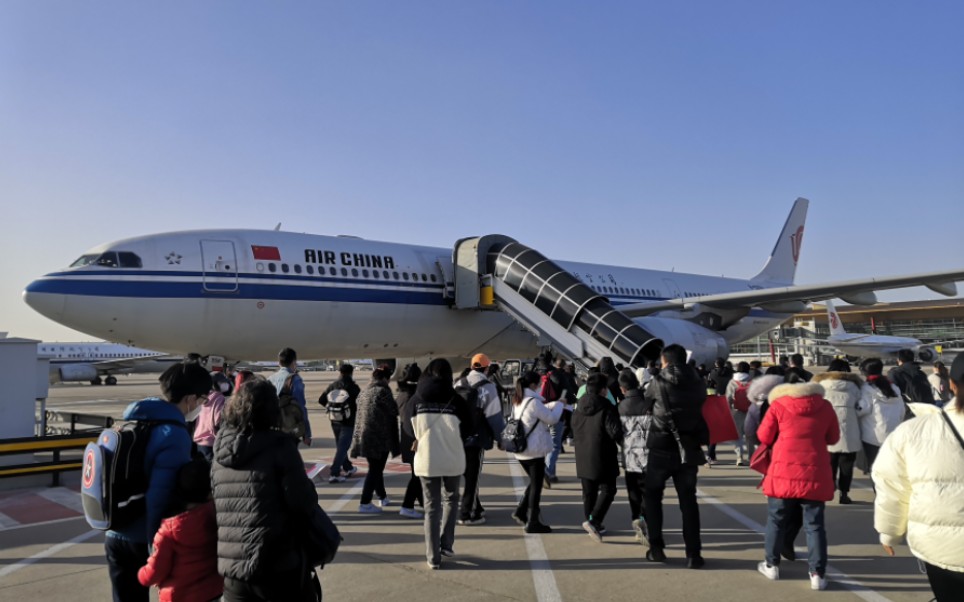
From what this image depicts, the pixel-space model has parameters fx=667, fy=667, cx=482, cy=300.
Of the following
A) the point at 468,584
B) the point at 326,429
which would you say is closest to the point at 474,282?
the point at 326,429

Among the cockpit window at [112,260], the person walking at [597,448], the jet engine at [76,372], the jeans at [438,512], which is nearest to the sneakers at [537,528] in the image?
the person walking at [597,448]

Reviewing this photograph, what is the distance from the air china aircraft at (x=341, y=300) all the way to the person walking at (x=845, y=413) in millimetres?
6428

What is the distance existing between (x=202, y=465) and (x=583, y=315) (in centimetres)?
1269

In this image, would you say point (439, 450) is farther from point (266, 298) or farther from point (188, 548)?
point (266, 298)

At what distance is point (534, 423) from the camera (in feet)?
21.7

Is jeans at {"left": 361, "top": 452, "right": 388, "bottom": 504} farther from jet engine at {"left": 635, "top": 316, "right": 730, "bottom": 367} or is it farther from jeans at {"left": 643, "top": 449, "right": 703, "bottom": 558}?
jet engine at {"left": 635, "top": 316, "right": 730, "bottom": 367}

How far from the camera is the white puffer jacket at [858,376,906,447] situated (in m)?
7.43

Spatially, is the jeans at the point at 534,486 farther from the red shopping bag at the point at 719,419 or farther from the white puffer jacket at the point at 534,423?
the red shopping bag at the point at 719,419

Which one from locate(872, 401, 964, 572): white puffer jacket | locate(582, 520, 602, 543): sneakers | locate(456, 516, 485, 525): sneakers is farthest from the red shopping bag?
locate(872, 401, 964, 572): white puffer jacket

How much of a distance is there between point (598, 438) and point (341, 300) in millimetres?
10208

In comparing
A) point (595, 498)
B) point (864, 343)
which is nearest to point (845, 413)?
point (595, 498)

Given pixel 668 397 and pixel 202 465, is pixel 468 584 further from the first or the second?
pixel 202 465

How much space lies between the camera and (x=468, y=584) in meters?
5.05

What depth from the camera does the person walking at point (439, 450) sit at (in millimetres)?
5539
